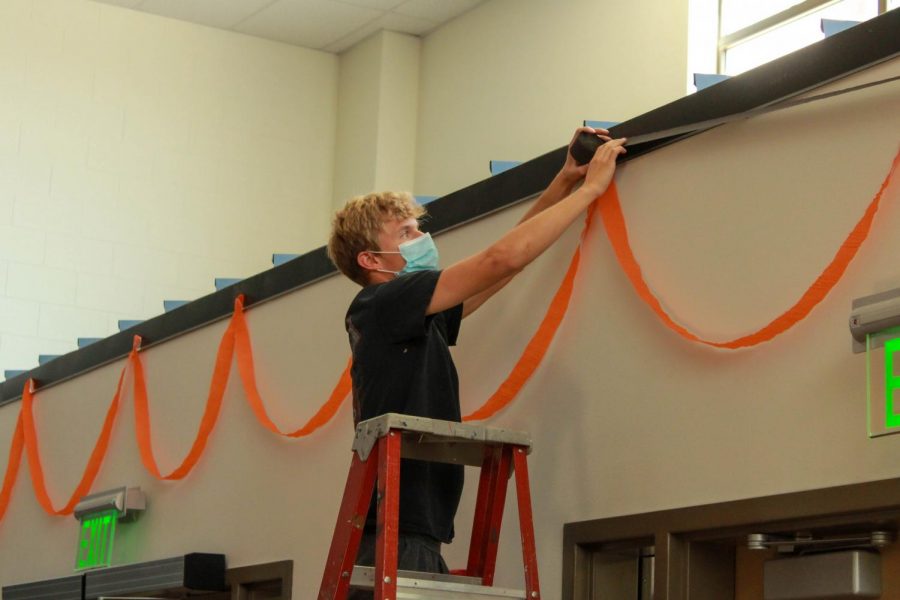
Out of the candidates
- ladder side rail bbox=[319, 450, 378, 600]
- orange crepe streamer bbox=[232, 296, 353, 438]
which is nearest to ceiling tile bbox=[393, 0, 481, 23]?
orange crepe streamer bbox=[232, 296, 353, 438]

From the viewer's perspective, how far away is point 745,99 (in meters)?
3.30

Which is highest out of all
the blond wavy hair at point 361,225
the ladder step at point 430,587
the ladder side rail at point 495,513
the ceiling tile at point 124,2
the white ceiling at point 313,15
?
the white ceiling at point 313,15

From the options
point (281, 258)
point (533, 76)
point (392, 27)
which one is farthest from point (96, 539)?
point (392, 27)

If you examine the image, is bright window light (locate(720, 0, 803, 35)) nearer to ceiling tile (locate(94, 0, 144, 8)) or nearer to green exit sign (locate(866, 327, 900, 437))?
ceiling tile (locate(94, 0, 144, 8))

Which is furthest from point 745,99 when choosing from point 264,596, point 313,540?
point 264,596

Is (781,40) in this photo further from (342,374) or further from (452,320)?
(452,320)

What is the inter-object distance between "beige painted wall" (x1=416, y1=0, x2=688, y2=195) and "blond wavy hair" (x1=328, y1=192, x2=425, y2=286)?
13.2 ft

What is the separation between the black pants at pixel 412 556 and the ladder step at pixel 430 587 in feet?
0.25

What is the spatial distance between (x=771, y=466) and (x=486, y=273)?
74cm

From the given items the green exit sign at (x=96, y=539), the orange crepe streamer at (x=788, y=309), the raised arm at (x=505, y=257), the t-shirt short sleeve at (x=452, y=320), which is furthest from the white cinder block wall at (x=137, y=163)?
the raised arm at (x=505, y=257)

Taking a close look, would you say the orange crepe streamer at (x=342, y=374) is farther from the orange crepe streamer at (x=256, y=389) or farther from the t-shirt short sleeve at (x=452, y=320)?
the t-shirt short sleeve at (x=452, y=320)

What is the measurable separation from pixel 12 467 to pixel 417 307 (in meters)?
4.04

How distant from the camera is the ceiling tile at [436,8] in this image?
29.8ft

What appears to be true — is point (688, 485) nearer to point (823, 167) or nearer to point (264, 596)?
point (823, 167)
